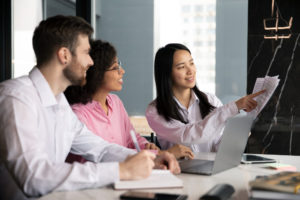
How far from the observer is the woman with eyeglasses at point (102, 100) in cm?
239

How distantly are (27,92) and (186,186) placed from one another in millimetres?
699

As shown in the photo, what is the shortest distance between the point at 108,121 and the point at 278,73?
1984mm

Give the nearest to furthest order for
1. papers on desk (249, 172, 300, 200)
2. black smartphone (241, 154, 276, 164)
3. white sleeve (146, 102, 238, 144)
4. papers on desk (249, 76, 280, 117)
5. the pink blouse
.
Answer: papers on desk (249, 172, 300, 200), black smartphone (241, 154, 276, 164), papers on desk (249, 76, 280, 117), white sleeve (146, 102, 238, 144), the pink blouse

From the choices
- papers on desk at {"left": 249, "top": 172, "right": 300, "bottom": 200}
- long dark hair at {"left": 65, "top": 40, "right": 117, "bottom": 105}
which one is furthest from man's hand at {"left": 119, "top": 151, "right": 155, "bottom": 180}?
long dark hair at {"left": 65, "top": 40, "right": 117, "bottom": 105}

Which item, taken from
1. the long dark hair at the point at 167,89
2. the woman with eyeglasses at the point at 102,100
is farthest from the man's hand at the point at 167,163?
the long dark hair at the point at 167,89

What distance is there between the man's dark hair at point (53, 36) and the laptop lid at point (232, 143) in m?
0.74

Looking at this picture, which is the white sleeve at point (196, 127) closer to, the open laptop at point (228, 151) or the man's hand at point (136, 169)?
the open laptop at point (228, 151)

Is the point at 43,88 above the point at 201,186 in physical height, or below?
above

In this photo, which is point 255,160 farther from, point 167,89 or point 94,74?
point 94,74

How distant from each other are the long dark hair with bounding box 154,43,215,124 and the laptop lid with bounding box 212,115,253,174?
2.67 ft

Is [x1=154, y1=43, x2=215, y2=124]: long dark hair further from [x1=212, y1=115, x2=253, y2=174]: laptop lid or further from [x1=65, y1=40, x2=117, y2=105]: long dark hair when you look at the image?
[x1=212, y1=115, x2=253, y2=174]: laptop lid

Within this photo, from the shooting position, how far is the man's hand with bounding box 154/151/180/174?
5.29ft

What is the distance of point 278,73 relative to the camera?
371cm

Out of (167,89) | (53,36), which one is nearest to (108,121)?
(167,89)
